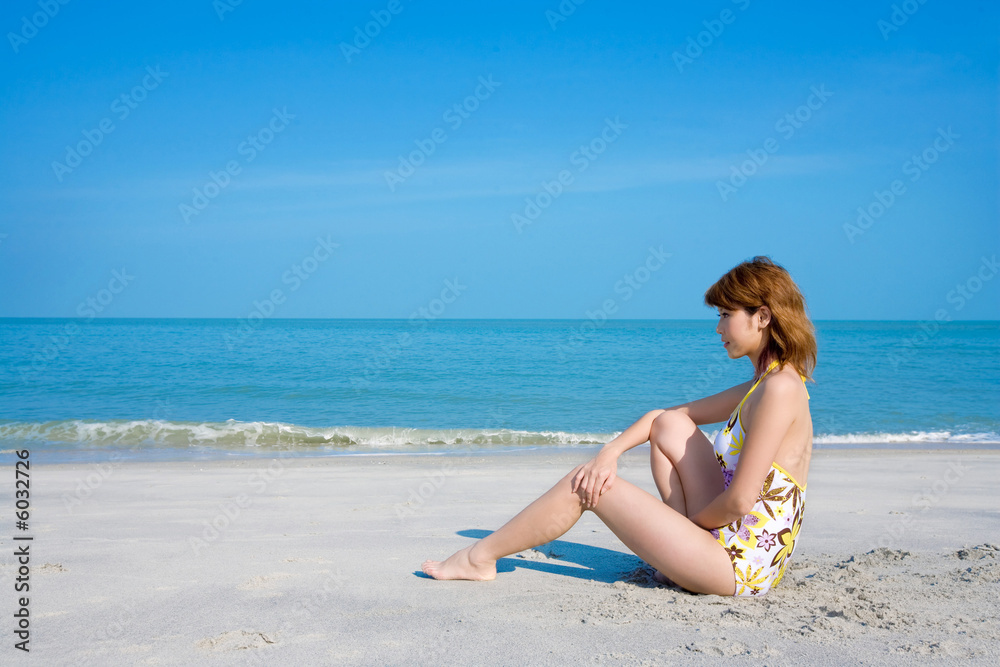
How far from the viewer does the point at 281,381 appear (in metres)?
20.6

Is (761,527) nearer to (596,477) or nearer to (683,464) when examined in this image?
(683,464)

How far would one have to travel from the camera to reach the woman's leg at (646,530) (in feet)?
10.2

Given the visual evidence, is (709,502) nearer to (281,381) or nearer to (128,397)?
(128,397)

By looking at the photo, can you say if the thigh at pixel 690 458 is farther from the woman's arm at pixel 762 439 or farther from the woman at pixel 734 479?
the woman's arm at pixel 762 439

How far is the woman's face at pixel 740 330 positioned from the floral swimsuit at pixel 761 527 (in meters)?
0.13

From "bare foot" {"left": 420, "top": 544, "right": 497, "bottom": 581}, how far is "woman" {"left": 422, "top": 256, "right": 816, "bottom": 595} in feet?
1.02

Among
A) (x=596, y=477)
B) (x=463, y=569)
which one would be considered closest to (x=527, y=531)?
(x=596, y=477)

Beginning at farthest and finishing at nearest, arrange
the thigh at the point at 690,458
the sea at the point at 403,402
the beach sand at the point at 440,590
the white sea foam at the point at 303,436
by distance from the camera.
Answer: the sea at the point at 403,402 → the white sea foam at the point at 303,436 → the thigh at the point at 690,458 → the beach sand at the point at 440,590

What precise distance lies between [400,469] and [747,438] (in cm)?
608

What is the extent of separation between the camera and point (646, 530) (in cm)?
311

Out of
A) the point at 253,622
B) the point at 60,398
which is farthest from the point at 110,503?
the point at 60,398

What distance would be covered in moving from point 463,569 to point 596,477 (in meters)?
1.00

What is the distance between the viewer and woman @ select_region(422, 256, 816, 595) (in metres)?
2.93

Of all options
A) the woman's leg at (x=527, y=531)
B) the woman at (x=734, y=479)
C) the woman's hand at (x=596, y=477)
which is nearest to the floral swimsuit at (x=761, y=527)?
the woman at (x=734, y=479)
